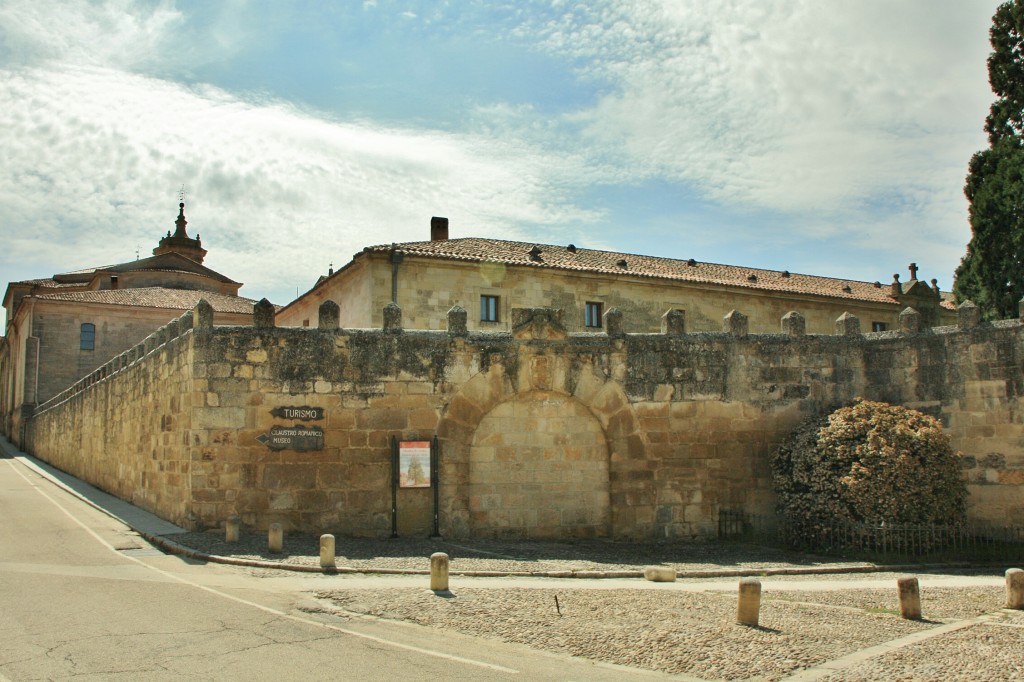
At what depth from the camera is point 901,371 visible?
55.8 feet

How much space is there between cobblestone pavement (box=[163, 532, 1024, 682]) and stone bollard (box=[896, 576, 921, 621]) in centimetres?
14

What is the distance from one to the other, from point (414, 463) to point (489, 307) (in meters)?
15.0

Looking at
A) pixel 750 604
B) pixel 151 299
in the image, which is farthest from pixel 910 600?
pixel 151 299

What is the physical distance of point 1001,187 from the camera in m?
27.2

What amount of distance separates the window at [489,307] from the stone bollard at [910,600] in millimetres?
20912

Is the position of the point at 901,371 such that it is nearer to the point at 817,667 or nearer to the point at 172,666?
the point at 817,667

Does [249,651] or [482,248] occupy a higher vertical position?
[482,248]

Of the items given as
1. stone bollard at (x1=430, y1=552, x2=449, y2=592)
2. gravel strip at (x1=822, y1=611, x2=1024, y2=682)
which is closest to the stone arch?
stone bollard at (x1=430, y1=552, x2=449, y2=592)

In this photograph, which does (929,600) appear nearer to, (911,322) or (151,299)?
(911,322)

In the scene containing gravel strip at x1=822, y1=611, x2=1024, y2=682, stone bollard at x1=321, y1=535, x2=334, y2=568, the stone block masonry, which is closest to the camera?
gravel strip at x1=822, y1=611, x2=1024, y2=682

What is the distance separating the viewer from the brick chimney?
35.0 m

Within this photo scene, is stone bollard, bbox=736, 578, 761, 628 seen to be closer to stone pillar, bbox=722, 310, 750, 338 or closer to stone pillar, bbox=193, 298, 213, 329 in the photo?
stone pillar, bbox=722, 310, 750, 338

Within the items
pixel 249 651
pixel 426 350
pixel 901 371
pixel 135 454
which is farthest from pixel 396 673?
pixel 135 454

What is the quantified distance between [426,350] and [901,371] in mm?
9361
